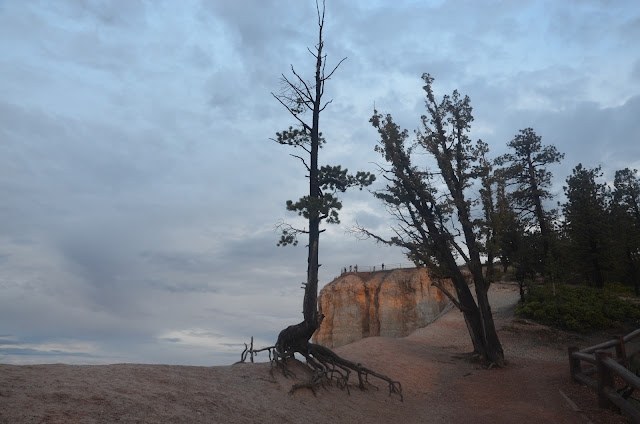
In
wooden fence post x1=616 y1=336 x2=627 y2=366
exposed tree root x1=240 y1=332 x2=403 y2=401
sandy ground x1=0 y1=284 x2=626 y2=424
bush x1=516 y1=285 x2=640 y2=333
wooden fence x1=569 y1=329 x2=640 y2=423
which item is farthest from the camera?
bush x1=516 y1=285 x2=640 y2=333

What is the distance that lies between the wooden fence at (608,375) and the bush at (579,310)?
1226 cm

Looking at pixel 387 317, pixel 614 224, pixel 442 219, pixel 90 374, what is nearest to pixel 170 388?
pixel 90 374

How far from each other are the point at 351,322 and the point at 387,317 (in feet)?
16.9

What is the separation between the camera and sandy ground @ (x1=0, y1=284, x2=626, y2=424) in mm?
7105

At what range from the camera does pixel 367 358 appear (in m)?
18.3

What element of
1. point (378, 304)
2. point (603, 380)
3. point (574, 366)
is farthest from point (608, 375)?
point (378, 304)

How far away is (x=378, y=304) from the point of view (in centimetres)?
5138

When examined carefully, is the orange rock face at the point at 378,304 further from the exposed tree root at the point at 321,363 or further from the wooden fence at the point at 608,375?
the wooden fence at the point at 608,375

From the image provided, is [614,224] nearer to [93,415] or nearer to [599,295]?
[599,295]

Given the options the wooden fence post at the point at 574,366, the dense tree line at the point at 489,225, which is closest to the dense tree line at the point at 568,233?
the dense tree line at the point at 489,225

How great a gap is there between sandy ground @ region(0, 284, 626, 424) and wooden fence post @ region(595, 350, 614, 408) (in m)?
0.33

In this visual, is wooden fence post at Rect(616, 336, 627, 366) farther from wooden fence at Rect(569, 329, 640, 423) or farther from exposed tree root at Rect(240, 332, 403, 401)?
exposed tree root at Rect(240, 332, 403, 401)

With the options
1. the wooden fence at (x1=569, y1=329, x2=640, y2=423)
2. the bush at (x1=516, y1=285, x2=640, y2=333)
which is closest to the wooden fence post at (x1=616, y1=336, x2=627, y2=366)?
the wooden fence at (x1=569, y1=329, x2=640, y2=423)

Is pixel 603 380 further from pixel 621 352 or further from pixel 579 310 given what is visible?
pixel 579 310
